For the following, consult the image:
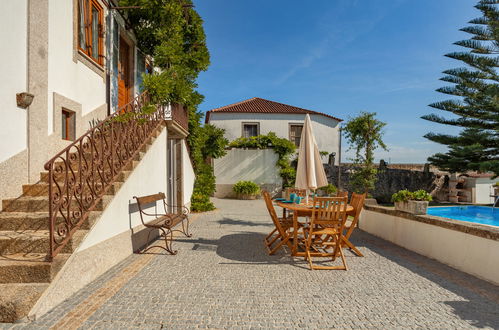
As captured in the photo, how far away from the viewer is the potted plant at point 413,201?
499 cm

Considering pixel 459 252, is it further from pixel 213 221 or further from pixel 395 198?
pixel 213 221

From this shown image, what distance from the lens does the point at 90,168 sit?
3.69 metres

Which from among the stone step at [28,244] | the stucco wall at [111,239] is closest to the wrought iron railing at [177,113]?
the stucco wall at [111,239]

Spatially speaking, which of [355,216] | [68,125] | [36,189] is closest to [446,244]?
[355,216]

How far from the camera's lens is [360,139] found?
9.64 metres

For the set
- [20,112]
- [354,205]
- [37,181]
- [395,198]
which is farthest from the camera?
[395,198]

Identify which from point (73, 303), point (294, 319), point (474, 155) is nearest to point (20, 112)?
point (73, 303)

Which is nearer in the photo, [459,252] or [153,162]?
[459,252]

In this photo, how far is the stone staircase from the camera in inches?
97.8

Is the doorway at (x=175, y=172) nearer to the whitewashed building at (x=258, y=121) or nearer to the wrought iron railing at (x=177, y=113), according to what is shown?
the wrought iron railing at (x=177, y=113)

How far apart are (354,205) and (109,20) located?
24.4 ft

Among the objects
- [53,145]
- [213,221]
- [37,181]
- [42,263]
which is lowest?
[213,221]

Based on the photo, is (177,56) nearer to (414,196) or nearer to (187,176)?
(187,176)

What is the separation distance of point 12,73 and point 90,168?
1865 mm
